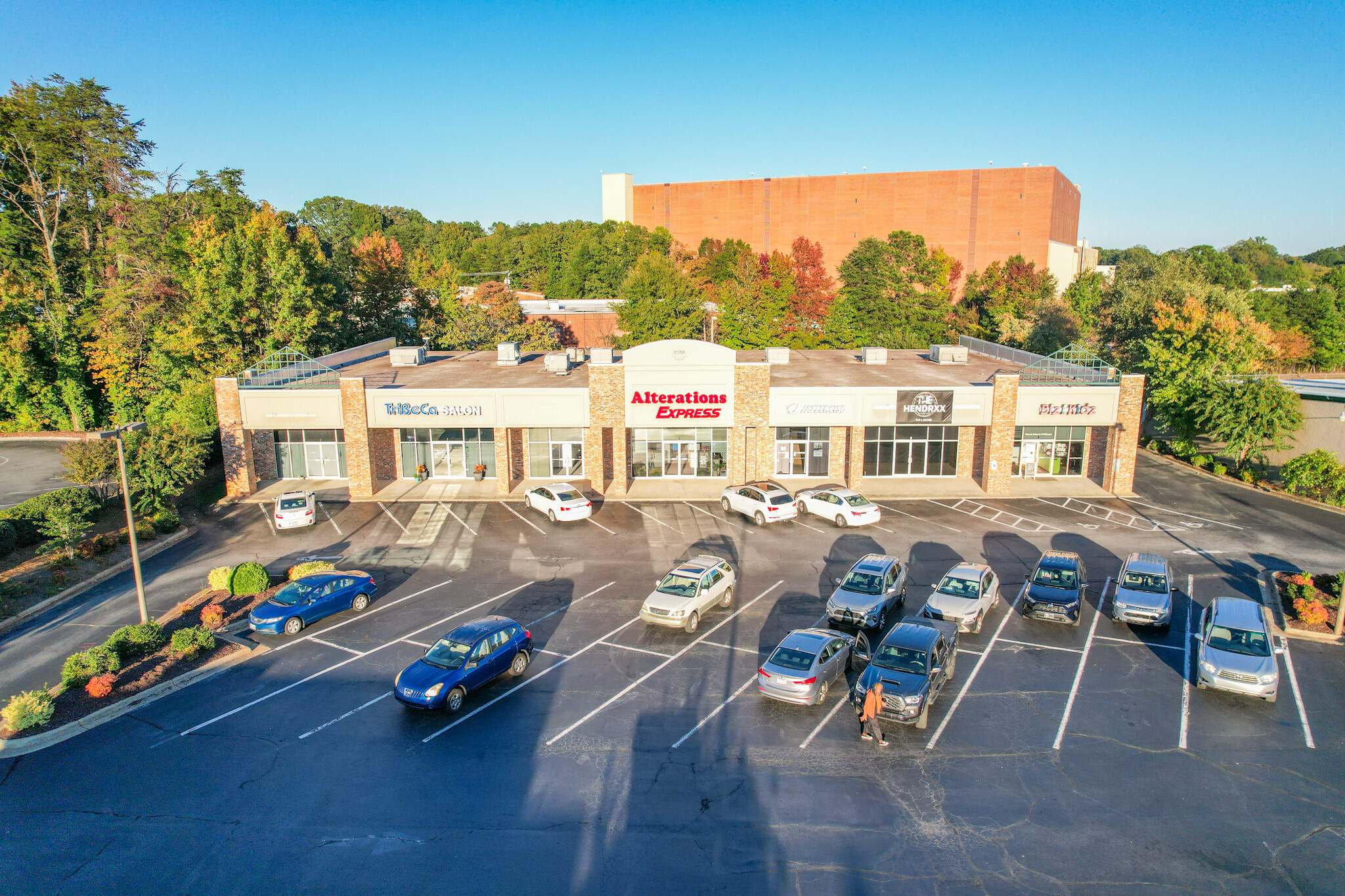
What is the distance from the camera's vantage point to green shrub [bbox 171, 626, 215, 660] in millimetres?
18734

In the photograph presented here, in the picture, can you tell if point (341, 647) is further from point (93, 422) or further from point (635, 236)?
point (635, 236)

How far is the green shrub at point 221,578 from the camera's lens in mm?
22828

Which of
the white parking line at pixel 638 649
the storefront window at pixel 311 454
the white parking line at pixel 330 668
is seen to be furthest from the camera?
the storefront window at pixel 311 454

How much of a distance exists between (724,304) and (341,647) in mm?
51162

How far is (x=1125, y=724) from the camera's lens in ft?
51.7

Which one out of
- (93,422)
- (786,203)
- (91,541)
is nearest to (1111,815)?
(91,541)

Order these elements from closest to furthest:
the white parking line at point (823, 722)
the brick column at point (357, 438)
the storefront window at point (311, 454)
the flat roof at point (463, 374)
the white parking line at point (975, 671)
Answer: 1. the white parking line at point (823, 722)
2. the white parking line at point (975, 671)
3. the brick column at point (357, 438)
4. the flat roof at point (463, 374)
5. the storefront window at point (311, 454)

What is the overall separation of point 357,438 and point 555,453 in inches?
364

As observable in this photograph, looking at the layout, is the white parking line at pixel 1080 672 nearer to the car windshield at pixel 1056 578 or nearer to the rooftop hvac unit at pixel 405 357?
the car windshield at pixel 1056 578

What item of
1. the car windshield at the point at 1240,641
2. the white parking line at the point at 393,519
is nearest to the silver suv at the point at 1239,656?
the car windshield at the point at 1240,641

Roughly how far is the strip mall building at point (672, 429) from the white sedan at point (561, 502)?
3.48 m

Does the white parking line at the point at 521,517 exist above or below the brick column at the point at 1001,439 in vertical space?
below

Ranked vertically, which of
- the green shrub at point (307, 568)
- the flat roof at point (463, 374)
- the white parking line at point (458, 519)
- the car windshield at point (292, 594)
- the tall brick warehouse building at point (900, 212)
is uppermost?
the tall brick warehouse building at point (900, 212)

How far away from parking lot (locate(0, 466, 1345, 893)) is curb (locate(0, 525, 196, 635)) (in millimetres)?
8570
